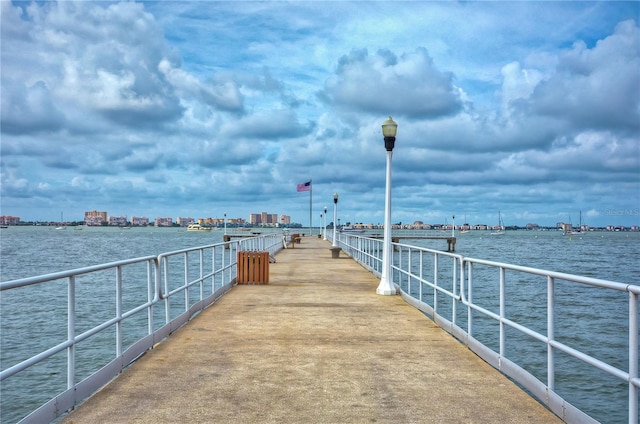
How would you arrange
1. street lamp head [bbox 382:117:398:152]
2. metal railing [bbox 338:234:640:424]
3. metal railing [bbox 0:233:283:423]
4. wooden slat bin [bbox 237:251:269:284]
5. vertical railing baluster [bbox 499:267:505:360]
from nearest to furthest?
metal railing [bbox 338:234:640:424] → metal railing [bbox 0:233:283:423] → vertical railing baluster [bbox 499:267:505:360] → street lamp head [bbox 382:117:398:152] → wooden slat bin [bbox 237:251:269:284]

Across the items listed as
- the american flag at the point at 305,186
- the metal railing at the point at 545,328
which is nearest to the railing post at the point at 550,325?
the metal railing at the point at 545,328

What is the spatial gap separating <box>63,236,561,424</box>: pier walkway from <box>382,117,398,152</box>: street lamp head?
5.06 m

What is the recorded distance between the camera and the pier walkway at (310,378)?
562cm

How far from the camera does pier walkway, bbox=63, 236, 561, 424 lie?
5621 millimetres

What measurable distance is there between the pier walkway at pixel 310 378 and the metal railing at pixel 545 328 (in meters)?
0.29

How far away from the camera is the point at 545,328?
2166cm

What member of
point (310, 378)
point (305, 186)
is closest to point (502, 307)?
point (310, 378)

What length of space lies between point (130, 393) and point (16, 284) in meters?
1.88

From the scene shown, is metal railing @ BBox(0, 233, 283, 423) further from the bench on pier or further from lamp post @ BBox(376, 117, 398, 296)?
the bench on pier

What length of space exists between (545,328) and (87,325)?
16653mm

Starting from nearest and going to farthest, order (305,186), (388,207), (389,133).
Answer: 1. (388,207)
2. (389,133)
3. (305,186)

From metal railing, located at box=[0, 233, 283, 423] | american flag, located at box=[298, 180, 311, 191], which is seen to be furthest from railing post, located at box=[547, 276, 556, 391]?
american flag, located at box=[298, 180, 311, 191]

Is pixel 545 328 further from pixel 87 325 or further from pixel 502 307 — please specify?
pixel 87 325

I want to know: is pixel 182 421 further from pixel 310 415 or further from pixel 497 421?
pixel 497 421
